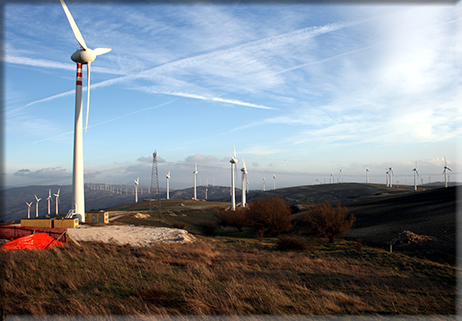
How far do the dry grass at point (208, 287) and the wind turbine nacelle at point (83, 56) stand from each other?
2846 centimetres

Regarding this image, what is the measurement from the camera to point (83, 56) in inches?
1416

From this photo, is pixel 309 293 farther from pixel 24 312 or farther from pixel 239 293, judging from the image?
pixel 24 312

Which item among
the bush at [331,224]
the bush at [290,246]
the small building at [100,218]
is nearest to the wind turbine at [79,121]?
the small building at [100,218]

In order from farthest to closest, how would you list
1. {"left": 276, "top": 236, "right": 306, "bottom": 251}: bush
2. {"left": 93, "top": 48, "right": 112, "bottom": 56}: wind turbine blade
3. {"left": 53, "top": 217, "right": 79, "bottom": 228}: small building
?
{"left": 93, "top": 48, "right": 112, "bottom": 56}: wind turbine blade → {"left": 53, "top": 217, "right": 79, "bottom": 228}: small building → {"left": 276, "top": 236, "right": 306, "bottom": 251}: bush

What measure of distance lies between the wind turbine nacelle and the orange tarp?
2700cm

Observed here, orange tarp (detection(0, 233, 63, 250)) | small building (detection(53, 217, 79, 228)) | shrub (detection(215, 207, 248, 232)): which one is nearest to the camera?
orange tarp (detection(0, 233, 63, 250))

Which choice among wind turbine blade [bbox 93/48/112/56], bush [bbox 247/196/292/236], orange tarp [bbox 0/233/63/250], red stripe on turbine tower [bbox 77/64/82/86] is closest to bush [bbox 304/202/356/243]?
bush [bbox 247/196/292/236]

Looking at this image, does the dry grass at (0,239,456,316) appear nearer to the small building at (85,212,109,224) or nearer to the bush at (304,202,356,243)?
the bush at (304,202,356,243)

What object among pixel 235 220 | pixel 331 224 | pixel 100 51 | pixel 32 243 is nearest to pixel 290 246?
pixel 331 224

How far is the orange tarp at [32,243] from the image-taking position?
1467 cm

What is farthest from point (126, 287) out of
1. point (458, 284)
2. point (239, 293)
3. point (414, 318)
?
point (458, 284)

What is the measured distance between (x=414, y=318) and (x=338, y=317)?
7.92 feet

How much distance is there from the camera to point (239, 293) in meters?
9.46

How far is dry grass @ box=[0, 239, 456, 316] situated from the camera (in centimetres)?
809
